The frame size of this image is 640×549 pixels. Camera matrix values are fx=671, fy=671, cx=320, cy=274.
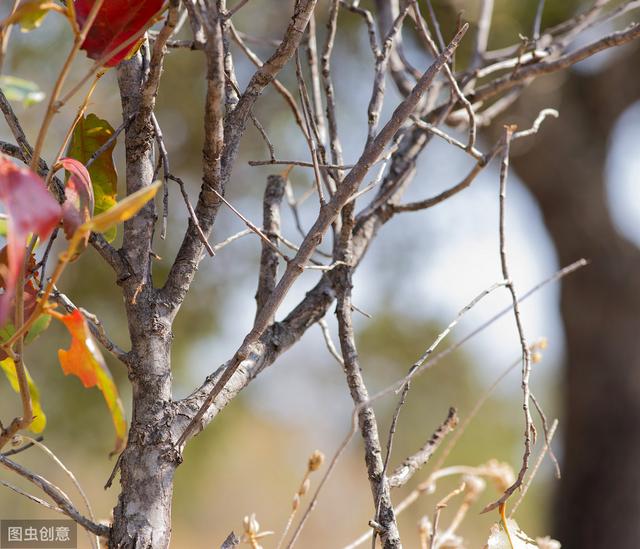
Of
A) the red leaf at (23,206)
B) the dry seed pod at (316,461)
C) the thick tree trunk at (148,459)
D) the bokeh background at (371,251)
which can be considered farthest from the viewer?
the bokeh background at (371,251)

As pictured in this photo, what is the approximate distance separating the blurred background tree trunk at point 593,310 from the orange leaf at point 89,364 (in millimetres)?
2162

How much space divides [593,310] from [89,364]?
246 centimetres

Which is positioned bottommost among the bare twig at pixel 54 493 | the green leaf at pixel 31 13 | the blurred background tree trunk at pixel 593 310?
the bare twig at pixel 54 493

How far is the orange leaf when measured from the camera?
248 millimetres

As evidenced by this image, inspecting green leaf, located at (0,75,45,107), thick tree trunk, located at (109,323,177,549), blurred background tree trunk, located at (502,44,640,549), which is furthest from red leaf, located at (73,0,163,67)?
blurred background tree trunk, located at (502,44,640,549)

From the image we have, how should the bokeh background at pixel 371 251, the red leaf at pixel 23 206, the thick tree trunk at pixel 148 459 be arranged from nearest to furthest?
the red leaf at pixel 23 206 < the thick tree trunk at pixel 148 459 < the bokeh background at pixel 371 251

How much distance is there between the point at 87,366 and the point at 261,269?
21 centimetres

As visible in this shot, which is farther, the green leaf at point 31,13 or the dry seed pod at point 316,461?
the dry seed pod at point 316,461

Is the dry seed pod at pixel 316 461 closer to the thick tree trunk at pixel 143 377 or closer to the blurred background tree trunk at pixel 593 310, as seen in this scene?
the thick tree trunk at pixel 143 377

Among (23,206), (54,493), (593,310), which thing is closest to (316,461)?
(54,493)

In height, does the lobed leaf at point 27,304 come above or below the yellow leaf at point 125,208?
above

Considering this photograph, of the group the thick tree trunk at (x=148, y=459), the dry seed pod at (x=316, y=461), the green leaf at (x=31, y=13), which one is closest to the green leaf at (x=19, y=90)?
the green leaf at (x=31, y=13)

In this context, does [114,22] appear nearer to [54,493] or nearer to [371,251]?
[54,493]

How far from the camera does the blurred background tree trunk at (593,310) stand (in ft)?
7.47
